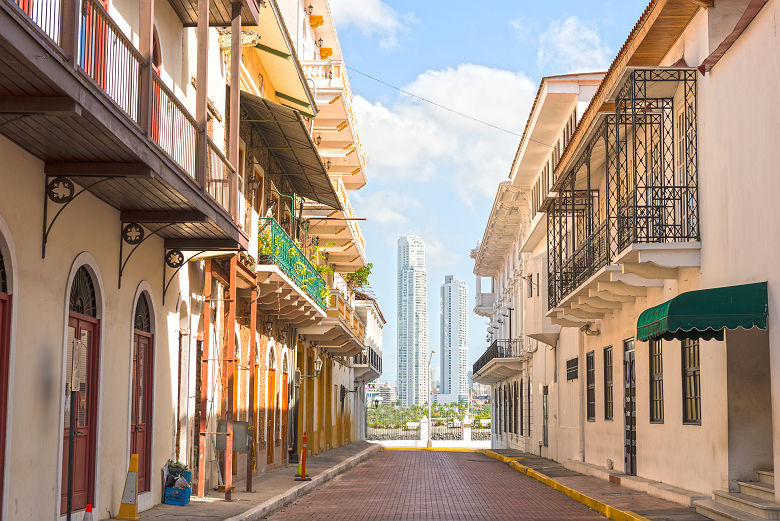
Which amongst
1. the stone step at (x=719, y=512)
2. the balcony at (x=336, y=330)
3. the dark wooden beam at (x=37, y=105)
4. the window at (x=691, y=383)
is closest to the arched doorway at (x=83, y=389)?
the dark wooden beam at (x=37, y=105)

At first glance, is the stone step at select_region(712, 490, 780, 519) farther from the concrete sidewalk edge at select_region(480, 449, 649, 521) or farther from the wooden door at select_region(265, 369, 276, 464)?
the wooden door at select_region(265, 369, 276, 464)

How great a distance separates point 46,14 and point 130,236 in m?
5.82

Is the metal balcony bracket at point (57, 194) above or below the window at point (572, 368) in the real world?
above

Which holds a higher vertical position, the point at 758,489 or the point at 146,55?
the point at 146,55

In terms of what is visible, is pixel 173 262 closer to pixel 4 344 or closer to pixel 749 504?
pixel 4 344

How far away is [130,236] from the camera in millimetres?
13617

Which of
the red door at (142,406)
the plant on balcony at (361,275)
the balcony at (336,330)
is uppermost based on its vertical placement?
the plant on balcony at (361,275)

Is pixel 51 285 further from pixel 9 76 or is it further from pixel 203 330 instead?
pixel 203 330

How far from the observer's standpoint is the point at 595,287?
66.0 ft

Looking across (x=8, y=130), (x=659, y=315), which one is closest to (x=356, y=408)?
(x=659, y=315)

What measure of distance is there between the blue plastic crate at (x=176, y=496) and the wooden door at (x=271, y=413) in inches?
414

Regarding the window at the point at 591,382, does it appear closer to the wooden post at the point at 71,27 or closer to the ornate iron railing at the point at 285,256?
the ornate iron railing at the point at 285,256

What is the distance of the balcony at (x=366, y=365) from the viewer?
5625cm

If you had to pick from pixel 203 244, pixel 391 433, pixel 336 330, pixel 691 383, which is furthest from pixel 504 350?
pixel 203 244
